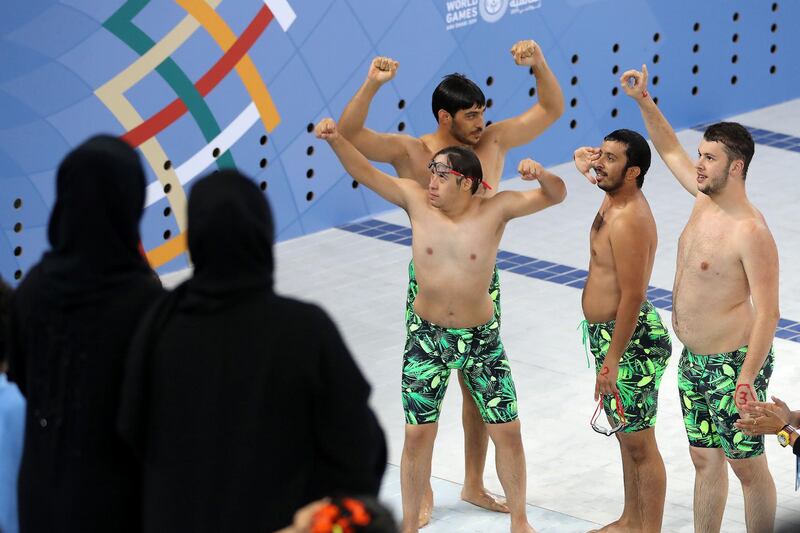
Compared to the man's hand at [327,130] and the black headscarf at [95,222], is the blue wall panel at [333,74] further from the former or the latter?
the black headscarf at [95,222]

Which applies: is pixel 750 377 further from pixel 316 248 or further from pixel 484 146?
pixel 316 248

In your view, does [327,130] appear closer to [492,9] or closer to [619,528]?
[619,528]

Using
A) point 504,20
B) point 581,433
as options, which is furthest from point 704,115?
point 581,433

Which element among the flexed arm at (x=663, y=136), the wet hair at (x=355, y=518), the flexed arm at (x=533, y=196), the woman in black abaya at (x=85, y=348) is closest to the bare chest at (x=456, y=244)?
the flexed arm at (x=533, y=196)

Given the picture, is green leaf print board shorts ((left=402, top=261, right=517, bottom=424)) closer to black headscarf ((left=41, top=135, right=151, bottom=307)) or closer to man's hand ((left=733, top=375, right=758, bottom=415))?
man's hand ((left=733, top=375, right=758, bottom=415))

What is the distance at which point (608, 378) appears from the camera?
5.13 meters

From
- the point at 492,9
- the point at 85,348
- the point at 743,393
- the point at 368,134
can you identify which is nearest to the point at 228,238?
the point at 85,348

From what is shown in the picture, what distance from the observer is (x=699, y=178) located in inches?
195

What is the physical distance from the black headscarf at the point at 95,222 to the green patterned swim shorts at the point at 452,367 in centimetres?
235

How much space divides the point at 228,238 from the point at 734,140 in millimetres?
2561

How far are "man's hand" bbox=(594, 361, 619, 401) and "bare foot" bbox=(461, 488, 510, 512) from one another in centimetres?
81

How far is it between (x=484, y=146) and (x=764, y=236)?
1.47 meters

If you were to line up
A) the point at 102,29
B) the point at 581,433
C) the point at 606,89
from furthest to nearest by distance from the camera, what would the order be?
the point at 606,89
the point at 102,29
the point at 581,433

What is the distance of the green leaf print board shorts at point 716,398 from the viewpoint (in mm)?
4891
